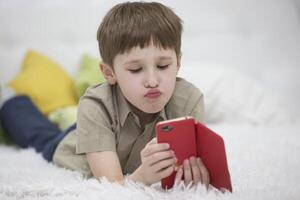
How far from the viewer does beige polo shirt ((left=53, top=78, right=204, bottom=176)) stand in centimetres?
88

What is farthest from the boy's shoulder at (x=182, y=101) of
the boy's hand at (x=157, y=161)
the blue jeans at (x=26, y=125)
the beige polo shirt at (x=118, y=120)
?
the blue jeans at (x=26, y=125)

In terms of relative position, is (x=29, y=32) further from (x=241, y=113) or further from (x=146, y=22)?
(x=146, y=22)

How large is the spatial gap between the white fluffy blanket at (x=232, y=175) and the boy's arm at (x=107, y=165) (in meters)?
0.03

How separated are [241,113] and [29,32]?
0.86m

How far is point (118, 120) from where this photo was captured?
2.99 ft

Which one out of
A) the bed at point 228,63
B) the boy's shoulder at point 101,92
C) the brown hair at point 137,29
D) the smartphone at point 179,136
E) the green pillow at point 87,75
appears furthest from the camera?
the green pillow at point 87,75

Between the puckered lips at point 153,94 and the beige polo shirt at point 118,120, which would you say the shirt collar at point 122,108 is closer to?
the beige polo shirt at point 118,120

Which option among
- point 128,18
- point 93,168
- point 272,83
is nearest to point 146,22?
point 128,18

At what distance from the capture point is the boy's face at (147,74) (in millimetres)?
790

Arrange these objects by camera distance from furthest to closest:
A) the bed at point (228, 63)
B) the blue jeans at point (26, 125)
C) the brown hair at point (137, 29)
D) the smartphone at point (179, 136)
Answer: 1. the blue jeans at point (26, 125)
2. the bed at point (228, 63)
3. the brown hair at point (137, 29)
4. the smartphone at point (179, 136)

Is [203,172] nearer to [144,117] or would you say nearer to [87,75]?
[144,117]

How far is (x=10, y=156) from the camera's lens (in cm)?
120

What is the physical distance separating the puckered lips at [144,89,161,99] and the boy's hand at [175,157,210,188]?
0.13 meters

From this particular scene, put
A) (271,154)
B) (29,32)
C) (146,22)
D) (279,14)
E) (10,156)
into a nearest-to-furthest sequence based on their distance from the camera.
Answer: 1. (146,22)
2. (271,154)
3. (10,156)
4. (279,14)
5. (29,32)
